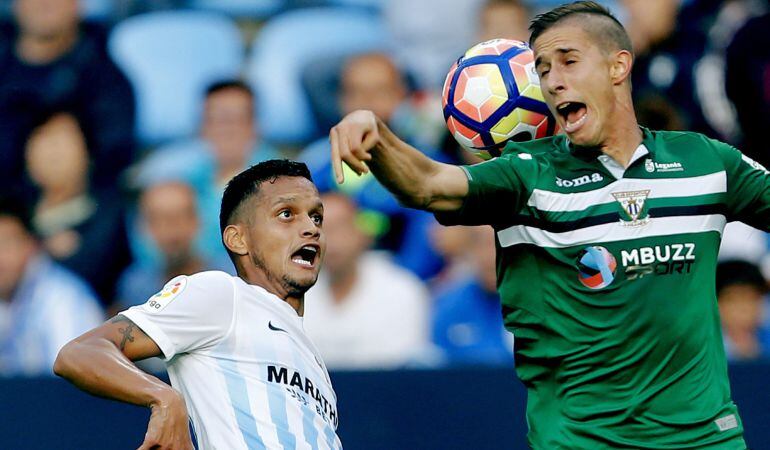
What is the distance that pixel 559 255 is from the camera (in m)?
4.24

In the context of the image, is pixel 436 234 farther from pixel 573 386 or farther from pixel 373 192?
pixel 573 386

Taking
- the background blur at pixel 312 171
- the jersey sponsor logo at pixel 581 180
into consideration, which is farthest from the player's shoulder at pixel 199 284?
the background blur at pixel 312 171

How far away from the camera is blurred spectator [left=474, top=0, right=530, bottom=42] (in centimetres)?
881

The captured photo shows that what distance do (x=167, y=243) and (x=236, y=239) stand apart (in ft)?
11.7

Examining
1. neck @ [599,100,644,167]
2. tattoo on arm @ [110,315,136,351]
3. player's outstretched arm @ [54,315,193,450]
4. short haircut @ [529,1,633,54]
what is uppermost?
short haircut @ [529,1,633,54]

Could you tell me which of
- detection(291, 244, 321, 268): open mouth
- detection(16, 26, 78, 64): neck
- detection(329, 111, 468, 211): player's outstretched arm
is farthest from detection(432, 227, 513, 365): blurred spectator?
detection(16, 26, 78, 64): neck

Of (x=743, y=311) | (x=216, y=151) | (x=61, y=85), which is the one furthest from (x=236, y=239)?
(x=61, y=85)

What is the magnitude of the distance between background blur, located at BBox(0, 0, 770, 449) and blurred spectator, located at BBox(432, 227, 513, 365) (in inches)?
0.5

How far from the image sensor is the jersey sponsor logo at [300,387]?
14.6 ft

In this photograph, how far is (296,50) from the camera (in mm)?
9180

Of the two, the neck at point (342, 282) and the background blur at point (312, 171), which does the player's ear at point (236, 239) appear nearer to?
the background blur at point (312, 171)

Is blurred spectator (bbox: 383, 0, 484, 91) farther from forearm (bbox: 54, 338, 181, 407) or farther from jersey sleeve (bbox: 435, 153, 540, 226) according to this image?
forearm (bbox: 54, 338, 181, 407)

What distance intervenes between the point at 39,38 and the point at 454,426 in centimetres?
442

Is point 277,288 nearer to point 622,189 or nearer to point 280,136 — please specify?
point 622,189
